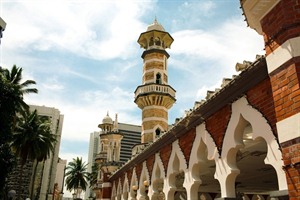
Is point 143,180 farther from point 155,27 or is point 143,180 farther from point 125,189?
point 155,27

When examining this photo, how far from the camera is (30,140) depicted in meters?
32.4

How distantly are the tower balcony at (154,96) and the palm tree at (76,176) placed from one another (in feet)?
128

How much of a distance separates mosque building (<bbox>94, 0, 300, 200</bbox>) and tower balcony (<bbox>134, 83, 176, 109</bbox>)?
23.9 ft

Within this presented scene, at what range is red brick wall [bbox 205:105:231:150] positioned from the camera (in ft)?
25.5

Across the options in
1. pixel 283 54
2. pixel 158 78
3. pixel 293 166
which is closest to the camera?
pixel 293 166

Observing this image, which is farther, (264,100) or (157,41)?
(157,41)

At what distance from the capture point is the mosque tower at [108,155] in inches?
948

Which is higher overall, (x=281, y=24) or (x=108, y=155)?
(x=108, y=155)

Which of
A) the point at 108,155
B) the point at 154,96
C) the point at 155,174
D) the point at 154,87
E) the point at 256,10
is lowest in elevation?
the point at 155,174

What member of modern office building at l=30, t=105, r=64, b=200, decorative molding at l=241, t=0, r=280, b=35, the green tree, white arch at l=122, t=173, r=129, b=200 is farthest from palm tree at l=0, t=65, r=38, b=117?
modern office building at l=30, t=105, r=64, b=200

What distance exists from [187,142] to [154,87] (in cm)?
1405

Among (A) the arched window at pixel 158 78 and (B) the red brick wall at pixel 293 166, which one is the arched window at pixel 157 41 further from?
(B) the red brick wall at pixel 293 166

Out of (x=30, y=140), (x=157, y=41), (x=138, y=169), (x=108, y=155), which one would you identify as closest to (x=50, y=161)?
(x=30, y=140)

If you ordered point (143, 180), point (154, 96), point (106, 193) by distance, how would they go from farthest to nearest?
point (154, 96), point (106, 193), point (143, 180)
